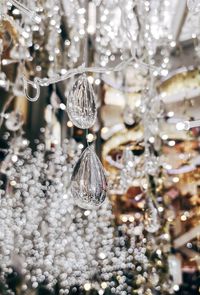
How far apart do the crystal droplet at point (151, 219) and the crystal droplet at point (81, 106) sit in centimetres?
95

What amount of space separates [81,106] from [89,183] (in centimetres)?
13

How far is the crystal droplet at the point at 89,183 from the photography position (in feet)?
2.32

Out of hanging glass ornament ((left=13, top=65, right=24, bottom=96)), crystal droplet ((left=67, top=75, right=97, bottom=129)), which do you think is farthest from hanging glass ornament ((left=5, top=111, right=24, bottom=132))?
crystal droplet ((left=67, top=75, right=97, bottom=129))

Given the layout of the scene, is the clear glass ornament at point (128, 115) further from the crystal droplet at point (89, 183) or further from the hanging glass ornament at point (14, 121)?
the crystal droplet at point (89, 183)

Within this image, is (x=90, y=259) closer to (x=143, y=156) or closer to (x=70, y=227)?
(x=70, y=227)

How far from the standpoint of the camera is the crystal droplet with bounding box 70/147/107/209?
71cm

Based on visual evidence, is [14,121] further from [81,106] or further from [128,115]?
[81,106]

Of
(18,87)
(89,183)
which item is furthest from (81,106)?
(18,87)

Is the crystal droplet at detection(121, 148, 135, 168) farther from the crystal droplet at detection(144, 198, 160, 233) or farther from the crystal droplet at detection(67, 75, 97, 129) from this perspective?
the crystal droplet at detection(67, 75, 97, 129)

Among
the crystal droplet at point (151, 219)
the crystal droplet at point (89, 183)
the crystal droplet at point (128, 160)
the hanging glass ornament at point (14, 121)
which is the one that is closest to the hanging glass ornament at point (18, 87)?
the hanging glass ornament at point (14, 121)

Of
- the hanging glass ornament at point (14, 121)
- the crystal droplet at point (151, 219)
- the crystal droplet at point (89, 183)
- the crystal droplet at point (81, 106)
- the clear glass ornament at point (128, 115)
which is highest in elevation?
the clear glass ornament at point (128, 115)

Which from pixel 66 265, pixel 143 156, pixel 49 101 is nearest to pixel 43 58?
pixel 49 101

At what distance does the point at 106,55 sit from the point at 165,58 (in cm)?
26

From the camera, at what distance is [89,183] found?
710 millimetres
